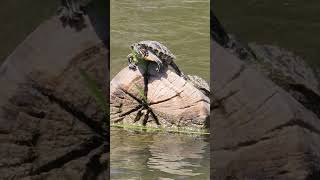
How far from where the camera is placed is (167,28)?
8.48 m

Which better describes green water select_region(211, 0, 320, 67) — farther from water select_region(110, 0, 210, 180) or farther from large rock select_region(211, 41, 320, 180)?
water select_region(110, 0, 210, 180)

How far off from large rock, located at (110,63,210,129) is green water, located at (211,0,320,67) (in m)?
3.17

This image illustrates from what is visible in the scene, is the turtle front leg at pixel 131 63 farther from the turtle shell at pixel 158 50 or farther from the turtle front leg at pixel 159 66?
the turtle front leg at pixel 159 66

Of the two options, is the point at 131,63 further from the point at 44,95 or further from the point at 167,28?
the point at 44,95

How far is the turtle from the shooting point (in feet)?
23.5

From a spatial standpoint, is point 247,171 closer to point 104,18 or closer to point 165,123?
point 104,18

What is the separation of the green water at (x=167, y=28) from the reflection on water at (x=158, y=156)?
1137mm

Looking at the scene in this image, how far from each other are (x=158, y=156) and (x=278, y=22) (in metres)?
3.27

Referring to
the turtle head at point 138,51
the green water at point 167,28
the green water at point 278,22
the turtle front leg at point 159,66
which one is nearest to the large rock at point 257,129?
the green water at point 278,22

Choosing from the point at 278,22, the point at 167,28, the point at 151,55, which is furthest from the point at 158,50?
the point at 278,22

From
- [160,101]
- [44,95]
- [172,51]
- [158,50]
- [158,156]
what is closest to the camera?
[44,95]

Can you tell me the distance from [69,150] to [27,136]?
0.85ft

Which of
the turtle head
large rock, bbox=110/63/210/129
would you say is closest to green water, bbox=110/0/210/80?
the turtle head

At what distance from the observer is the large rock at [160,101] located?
6.91m
